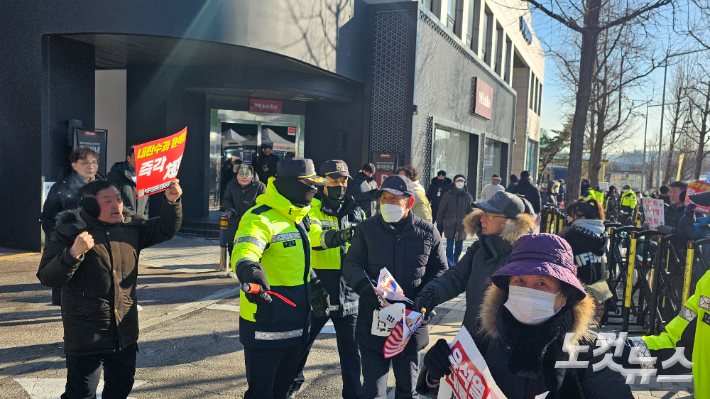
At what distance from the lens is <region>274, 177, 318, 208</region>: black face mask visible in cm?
329

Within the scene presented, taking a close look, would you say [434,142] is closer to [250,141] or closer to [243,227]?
[250,141]

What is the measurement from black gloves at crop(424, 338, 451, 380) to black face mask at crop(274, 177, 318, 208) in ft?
4.77

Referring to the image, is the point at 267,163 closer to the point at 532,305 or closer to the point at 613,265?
the point at 613,265

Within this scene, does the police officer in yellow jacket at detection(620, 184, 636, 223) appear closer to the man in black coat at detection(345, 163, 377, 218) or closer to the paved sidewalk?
the man in black coat at detection(345, 163, 377, 218)

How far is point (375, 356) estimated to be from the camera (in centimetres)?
344

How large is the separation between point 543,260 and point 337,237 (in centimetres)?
217

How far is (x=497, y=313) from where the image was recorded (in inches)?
82.7

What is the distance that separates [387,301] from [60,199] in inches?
149

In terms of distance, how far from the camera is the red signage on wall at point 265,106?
14.7m

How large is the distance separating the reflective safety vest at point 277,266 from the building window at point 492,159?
812 inches

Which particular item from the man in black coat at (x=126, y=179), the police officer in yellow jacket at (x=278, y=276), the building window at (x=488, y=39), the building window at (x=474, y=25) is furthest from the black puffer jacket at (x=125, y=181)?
the building window at (x=488, y=39)

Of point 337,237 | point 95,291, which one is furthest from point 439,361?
point 95,291

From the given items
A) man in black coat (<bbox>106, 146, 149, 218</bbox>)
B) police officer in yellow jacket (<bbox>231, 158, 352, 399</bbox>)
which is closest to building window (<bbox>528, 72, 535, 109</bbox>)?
man in black coat (<bbox>106, 146, 149, 218</bbox>)

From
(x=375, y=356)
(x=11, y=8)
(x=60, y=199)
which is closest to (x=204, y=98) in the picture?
(x=11, y=8)
